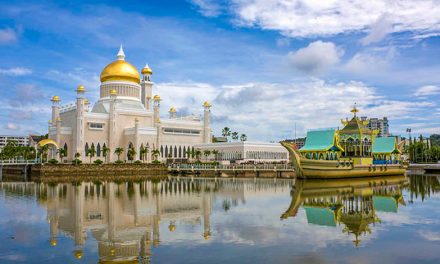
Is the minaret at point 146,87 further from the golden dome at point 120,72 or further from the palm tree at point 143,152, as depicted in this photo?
the palm tree at point 143,152

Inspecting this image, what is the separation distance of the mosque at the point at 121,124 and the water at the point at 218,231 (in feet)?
142

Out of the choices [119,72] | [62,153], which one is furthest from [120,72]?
[62,153]

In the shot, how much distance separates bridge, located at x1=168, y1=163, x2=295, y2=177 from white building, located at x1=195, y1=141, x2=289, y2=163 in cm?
1555

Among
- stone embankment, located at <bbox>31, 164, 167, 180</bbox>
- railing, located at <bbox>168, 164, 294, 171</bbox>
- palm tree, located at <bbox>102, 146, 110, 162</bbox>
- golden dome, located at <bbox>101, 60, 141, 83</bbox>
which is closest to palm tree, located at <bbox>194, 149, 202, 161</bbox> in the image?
railing, located at <bbox>168, 164, 294, 171</bbox>

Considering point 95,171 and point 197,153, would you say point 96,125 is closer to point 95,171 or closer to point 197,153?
point 95,171

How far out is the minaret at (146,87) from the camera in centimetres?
8219

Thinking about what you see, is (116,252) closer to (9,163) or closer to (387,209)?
(387,209)

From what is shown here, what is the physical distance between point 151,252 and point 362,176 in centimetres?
4302

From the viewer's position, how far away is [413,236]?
15672 millimetres

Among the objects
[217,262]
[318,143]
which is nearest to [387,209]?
[217,262]

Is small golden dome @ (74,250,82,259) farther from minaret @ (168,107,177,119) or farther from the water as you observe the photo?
minaret @ (168,107,177,119)

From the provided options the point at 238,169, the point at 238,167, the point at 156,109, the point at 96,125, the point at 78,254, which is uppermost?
the point at 156,109

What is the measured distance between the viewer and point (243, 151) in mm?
78000

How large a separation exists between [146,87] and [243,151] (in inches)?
890
